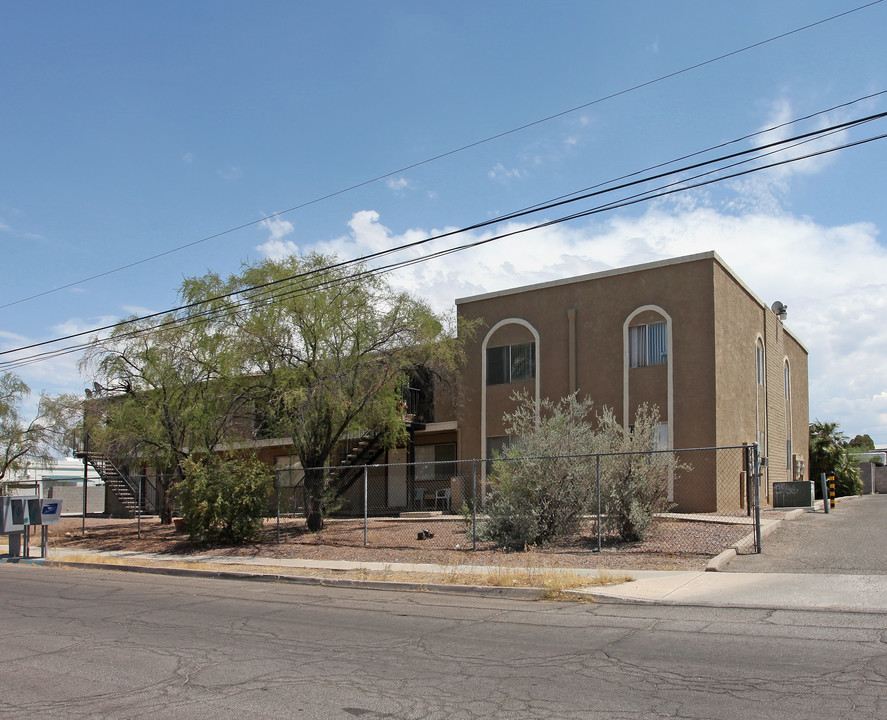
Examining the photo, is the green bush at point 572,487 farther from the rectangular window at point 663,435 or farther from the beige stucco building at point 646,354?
the beige stucco building at point 646,354

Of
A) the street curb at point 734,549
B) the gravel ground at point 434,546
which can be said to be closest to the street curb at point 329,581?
the gravel ground at point 434,546

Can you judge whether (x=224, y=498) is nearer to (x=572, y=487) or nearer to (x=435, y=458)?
(x=572, y=487)

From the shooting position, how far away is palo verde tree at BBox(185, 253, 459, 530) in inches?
798

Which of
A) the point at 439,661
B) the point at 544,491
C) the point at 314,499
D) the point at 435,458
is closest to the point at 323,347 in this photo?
the point at 314,499

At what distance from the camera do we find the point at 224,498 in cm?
1992

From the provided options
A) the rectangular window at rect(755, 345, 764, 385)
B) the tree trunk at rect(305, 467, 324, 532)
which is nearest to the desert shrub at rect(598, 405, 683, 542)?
the tree trunk at rect(305, 467, 324, 532)

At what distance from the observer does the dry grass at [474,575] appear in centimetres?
1175

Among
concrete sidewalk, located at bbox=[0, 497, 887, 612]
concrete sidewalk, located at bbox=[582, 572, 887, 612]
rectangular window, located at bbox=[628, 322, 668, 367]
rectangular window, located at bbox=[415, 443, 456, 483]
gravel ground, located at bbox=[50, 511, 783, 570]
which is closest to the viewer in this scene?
concrete sidewalk, located at bbox=[582, 572, 887, 612]

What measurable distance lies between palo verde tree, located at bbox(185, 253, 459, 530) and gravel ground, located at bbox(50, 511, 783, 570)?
1769 mm

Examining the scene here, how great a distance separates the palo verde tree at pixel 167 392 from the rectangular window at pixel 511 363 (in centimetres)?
878

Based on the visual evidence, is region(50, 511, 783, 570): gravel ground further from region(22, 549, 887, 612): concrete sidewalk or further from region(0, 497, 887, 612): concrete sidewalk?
region(22, 549, 887, 612): concrete sidewalk

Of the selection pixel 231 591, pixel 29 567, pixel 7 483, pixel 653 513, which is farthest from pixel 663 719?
pixel 7 483

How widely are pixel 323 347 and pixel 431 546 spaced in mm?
6147

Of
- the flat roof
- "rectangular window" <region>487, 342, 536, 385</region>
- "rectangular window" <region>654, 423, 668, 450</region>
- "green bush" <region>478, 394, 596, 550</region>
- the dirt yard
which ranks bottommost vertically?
the dirt yard
